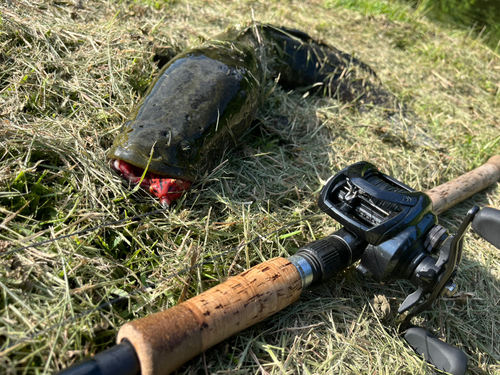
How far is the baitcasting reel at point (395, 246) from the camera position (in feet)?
6.95

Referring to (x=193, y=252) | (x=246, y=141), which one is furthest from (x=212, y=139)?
(x=193, y=252)

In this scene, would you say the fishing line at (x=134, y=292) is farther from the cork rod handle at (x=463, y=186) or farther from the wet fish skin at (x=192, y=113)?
the cork rod handle at (x=463, y=186)

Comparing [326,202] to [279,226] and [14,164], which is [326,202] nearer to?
[279,226]

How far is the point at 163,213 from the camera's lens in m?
2.52

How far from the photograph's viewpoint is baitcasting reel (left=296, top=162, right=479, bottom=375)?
6.95 feet

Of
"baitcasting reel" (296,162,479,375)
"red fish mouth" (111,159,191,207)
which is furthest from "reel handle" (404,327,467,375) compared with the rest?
"red fish mouth" (111,159,191,207)

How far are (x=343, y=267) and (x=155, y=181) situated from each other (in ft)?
3.98

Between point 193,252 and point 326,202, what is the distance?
80cm

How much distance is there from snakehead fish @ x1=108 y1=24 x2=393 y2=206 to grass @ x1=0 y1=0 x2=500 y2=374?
148mm

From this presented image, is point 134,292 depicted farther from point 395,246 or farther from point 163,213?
point 395,246

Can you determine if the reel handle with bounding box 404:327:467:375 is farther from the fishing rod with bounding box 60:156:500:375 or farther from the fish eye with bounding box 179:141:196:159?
the fish eye with bounding box 179:141:196:159

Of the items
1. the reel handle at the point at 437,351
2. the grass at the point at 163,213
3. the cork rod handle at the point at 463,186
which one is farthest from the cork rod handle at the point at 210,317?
the cork rod handle at the point at 463,186

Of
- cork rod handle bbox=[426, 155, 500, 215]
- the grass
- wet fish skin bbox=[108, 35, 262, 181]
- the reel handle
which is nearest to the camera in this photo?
the grass

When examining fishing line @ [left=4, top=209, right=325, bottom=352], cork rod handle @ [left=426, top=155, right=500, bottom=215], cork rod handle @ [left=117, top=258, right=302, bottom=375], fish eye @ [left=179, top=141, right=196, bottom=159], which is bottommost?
fishing line @ [left=4, top=209, right=325, bottom=352]
